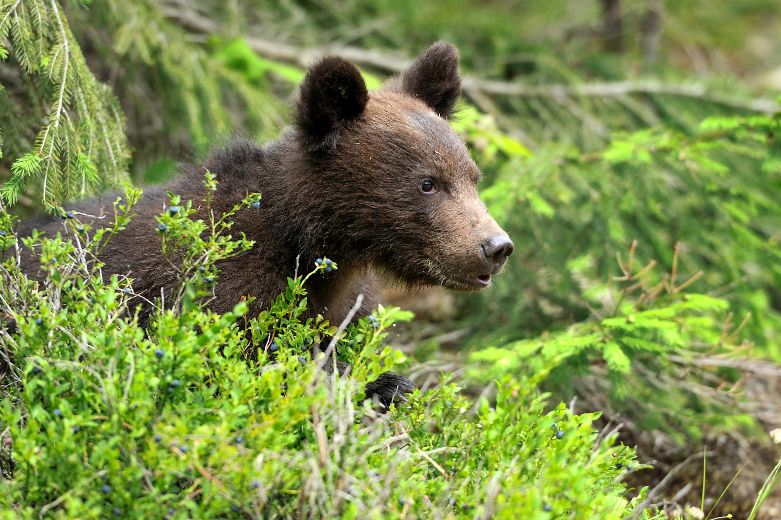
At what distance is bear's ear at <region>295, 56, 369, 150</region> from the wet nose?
0.93m

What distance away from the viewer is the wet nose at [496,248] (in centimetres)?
386

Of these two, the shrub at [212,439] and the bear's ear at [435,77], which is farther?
the bear's ear at [435,77]

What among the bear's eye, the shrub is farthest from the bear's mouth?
the shrub

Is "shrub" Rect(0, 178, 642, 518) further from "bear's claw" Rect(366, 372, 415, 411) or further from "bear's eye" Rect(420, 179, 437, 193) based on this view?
"bear's eye" Rect(420, 179, 437, 193)

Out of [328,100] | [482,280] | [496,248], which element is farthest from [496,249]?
[328,100]

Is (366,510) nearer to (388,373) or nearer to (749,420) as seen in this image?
(388,373)

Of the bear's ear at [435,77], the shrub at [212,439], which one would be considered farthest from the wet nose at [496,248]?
the bear's ear at [435,77]

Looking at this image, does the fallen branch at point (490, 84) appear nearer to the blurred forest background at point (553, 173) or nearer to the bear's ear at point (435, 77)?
the blurred forest background at point (553, 173)

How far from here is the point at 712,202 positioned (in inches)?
240

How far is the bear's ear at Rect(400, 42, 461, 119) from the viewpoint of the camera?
4551mm

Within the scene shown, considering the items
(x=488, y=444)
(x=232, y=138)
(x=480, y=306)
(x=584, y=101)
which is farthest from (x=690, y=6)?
(x=488, y=444)

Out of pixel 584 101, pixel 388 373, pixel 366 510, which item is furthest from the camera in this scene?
pixel 584 101

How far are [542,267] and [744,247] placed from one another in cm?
151

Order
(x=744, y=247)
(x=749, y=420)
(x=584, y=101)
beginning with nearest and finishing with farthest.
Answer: (x=749, y=420), (x=744, y=247), (x=584, y=101)
